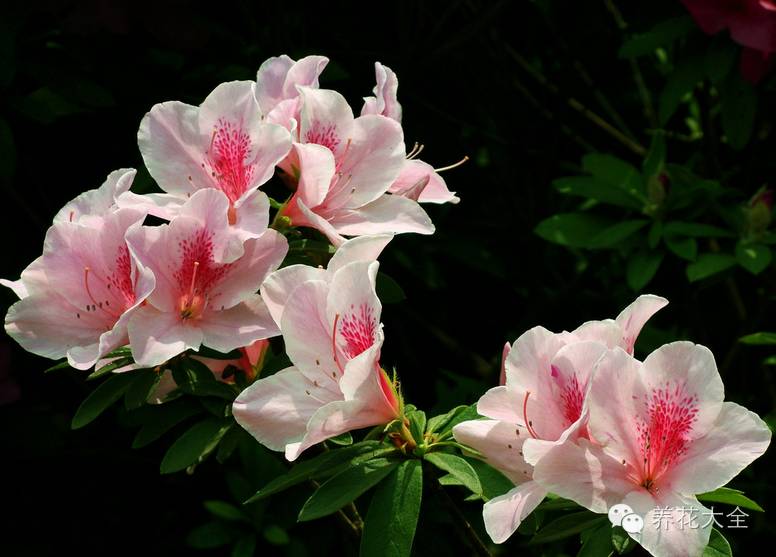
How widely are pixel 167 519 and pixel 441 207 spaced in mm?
976

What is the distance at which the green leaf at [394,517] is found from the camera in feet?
3.84

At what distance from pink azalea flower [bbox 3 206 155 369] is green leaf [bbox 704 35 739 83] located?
133 centimetres

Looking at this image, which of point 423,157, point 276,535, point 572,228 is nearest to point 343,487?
point 276,535

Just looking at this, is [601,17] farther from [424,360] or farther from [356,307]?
[356,307]

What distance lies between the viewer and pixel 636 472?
3.90ft

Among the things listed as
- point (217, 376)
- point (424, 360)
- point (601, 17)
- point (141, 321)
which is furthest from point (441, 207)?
point (141, 321)

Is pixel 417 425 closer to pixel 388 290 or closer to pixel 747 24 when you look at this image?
pixel 388 290

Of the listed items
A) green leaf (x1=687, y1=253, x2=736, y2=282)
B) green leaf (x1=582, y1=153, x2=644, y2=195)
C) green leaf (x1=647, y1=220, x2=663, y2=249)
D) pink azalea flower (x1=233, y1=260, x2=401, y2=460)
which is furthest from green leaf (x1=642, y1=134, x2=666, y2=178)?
pink azalea flower (x1=233, y1=260, x2=401, y2=460)

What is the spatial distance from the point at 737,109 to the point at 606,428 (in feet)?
4.23

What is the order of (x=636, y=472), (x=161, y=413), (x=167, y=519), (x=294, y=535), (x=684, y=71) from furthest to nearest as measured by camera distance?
(x=167, y=519)
(x=294, y=535)
(x=684, y=71)
(x=161, y=413)
(x=636, y=472)

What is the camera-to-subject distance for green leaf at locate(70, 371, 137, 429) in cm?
136

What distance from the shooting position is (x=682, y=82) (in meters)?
2.27

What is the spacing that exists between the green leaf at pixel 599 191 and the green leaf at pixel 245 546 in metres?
0.95

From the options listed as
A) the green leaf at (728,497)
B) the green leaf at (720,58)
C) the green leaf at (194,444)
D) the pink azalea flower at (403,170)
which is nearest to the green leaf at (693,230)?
the green leaf at (720,58)
